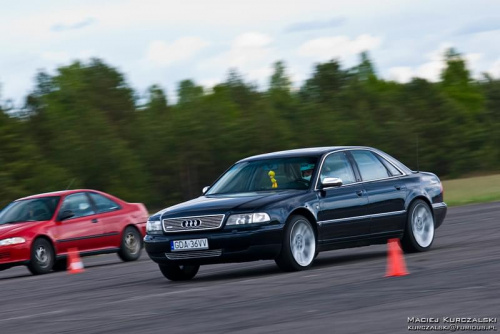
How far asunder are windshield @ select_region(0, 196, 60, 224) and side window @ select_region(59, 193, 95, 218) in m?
0.19

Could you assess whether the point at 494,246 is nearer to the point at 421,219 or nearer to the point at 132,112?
the point at 421,219

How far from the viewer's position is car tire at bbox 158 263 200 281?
43.3ft

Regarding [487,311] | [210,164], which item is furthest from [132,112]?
[487,311]

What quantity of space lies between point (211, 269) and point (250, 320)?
6261 mm

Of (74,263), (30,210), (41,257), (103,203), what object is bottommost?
(74,263)

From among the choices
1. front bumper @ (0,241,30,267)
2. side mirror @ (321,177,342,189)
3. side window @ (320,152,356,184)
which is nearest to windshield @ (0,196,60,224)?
front bumper @ (0,241,30,267)

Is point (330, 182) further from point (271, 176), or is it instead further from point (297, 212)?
point (271, 176)

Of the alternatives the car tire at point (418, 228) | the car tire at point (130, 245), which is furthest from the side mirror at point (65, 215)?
the car tire at point (418, 228)

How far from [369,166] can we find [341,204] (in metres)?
1.19

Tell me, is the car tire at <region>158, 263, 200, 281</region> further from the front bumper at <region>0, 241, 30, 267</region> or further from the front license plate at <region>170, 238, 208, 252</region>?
the front bumper at <region>0, 241, 30, 267</region>

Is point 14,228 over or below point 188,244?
over

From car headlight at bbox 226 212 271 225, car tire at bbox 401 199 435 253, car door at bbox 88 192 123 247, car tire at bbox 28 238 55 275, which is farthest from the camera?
car door at bbox 88 192 123 247

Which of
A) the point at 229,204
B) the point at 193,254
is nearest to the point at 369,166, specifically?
the point at 229,204

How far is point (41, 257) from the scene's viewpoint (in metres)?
17.7
